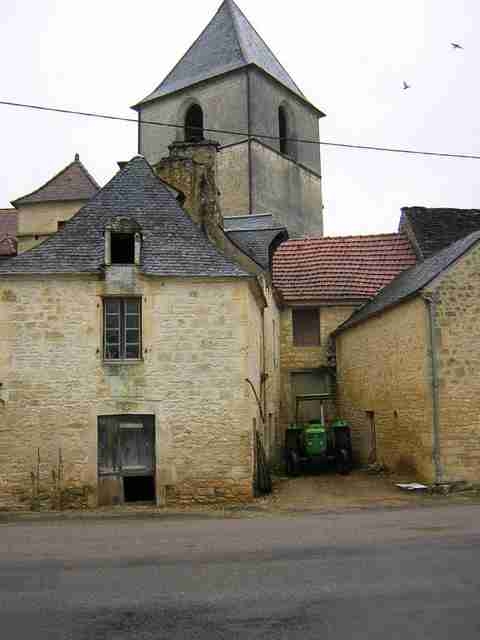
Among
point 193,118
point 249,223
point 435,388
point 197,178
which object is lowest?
point 435,388

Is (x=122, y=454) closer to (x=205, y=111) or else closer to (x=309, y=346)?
(x=309, y=346)

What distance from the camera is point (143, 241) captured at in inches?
615

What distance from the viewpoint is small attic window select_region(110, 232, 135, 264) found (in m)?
15.5

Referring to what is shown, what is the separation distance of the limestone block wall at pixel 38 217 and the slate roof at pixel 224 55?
12.6 metres

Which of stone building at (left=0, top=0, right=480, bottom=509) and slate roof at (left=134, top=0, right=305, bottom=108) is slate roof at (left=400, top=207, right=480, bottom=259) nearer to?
stone building at (left=0, top=0, right=480, bottom=509)

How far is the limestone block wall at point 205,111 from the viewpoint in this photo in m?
33.6

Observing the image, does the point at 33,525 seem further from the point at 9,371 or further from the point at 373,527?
the point at 373,527

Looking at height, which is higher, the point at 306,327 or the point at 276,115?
the point at 276,115

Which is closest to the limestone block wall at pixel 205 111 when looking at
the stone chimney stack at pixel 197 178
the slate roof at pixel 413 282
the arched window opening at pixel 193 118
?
the arched window opening at pixel 193 118

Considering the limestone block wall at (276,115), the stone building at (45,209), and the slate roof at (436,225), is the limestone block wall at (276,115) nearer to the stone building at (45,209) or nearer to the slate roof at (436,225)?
the slate roof at (436,225)

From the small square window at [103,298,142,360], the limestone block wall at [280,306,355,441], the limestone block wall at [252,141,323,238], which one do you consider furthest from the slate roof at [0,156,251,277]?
the limestone block wall at [252,141,323,238]

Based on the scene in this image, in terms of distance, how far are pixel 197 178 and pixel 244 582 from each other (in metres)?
13.2

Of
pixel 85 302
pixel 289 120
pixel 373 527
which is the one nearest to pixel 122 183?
pixel 85 302

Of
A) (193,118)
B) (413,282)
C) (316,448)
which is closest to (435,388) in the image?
(413,282)
